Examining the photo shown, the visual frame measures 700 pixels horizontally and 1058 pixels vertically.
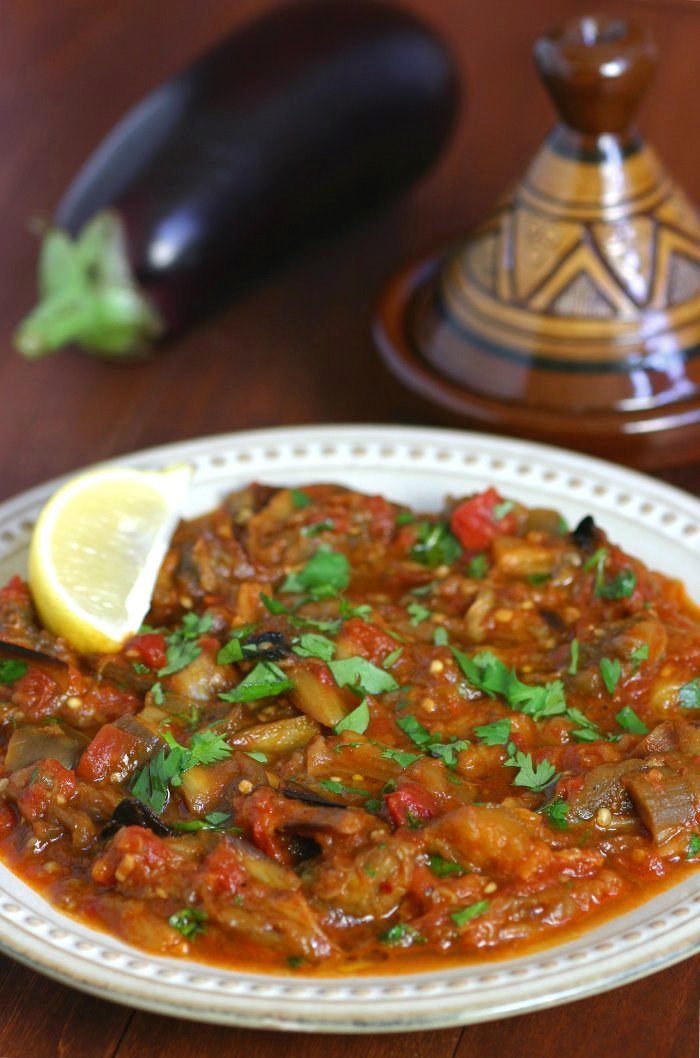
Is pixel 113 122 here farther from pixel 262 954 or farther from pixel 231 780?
pixel 262 954

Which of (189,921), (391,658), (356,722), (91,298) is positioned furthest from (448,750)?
(91,298)

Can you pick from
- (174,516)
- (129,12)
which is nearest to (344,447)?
(174,516)

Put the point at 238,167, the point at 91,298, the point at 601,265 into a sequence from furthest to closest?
the point at 238,167
the point at 91,298
the point at 601,265

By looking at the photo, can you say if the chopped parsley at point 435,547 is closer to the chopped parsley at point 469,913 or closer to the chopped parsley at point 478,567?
the chopped parsley at point 478,567

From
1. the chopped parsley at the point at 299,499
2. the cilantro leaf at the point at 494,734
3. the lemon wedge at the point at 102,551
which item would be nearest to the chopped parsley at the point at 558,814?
the cilantro leaf at the point at 494,734

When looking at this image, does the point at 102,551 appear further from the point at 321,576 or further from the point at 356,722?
the point at 356,722
